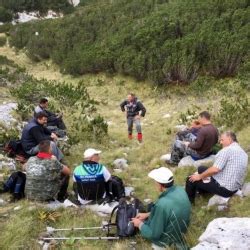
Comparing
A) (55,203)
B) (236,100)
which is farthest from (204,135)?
(236,100)

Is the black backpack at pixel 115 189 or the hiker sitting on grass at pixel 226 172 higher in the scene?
the hiker sitting on grass at pixel 226 172

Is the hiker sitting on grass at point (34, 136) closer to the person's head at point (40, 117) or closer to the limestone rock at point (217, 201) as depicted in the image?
the person's head at point (40, 117)

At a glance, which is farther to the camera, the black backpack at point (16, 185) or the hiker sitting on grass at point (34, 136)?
the hiker sitting on grass at point (34, 136)

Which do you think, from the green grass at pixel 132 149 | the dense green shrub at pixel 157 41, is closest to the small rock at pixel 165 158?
the green grass at pixel 132 149

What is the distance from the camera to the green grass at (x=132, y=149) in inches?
244

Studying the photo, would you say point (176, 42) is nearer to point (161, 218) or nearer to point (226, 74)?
point (226, 74)

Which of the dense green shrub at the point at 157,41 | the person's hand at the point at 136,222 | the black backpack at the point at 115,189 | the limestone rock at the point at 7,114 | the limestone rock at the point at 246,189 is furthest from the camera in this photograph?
the dense green shrub at the point at 157,41

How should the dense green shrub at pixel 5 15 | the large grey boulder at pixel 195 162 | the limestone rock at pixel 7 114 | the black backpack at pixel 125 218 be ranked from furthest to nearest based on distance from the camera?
the dense green shrub at pixel 5 15 → the limestone rock at pixel 7 114 → the large grey boulder at pixel 195 162 → the black backpack at pixel 125 218

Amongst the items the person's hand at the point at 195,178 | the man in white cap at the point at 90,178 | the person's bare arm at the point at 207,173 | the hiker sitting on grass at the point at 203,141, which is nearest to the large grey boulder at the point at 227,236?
the person's bare arm at the point at 207,173

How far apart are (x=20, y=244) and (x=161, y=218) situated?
6.17 ft

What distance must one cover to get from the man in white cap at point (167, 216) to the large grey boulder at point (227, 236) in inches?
21.4

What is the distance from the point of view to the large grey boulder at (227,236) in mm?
4766

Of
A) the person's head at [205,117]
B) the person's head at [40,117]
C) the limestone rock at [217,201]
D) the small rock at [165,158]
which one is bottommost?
the small rock at [165,158]

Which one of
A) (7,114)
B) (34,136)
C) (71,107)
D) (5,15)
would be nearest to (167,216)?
(34,136)
